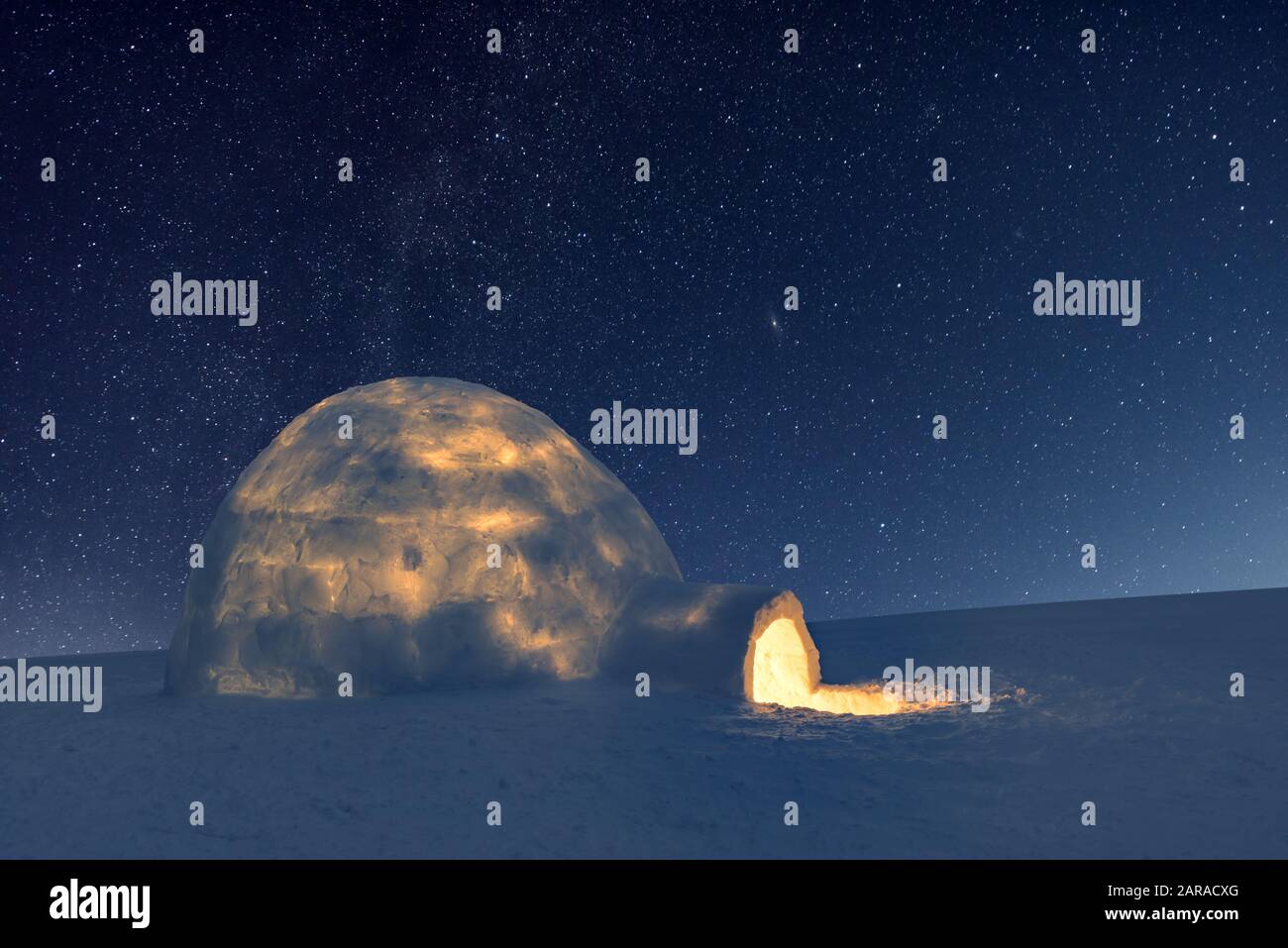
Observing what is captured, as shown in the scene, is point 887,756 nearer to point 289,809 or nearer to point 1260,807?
point 1260,807

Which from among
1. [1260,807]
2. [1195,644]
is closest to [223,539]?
[1260,807]

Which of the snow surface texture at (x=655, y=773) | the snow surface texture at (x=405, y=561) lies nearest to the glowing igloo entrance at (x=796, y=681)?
the snow surface texture at (x=405, y=561)

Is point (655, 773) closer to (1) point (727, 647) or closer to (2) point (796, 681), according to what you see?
(1) point (727, 647)

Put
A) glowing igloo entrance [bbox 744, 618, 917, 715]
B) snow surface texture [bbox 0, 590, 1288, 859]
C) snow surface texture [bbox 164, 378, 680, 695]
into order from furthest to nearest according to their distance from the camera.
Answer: glowing igloo entrance [bbox 744, 618, 917, 715], snow surface texture [bbox 164, 378, 680, 695], snow surface texture [bbox 0, 590, 1288, 859]

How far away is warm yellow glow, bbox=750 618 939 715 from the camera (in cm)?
1520

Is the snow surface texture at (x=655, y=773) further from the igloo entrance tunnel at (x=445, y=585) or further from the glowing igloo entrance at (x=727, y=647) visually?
the igloo entrance tunnel at (x=445, y=585)

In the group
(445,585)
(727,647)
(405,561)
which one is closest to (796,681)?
(727,647)

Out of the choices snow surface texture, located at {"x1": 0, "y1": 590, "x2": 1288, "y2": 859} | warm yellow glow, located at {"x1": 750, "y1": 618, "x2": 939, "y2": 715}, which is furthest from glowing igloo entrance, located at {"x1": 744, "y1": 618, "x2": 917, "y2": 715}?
snow surface texture, located at {"x1": 0, "y1": 590, "x2": 1288, "y2": 859}

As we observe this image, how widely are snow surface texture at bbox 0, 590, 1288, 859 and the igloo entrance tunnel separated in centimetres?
50

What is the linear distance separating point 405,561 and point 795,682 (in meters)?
5.79

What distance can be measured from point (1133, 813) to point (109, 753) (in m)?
9.81

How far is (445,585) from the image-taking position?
44.0 feet

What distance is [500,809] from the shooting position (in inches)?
362

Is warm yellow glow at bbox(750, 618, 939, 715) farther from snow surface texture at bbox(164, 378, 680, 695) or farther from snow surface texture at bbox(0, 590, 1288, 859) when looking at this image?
snow surface texture at bbox(0, 590, 1288, 859)
